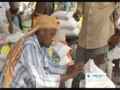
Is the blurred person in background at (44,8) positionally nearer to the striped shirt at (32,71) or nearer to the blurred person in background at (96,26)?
the blurred person in background at (96,26)

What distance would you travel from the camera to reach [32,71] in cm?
212

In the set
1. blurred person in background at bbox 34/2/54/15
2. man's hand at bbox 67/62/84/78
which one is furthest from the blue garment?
man's hand at bbox 67/62/84/78

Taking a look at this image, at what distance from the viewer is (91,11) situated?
9.52 feet

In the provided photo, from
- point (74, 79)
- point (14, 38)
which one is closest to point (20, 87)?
point (74, 79)

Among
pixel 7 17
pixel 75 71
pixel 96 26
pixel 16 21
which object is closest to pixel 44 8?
pixel 16 21

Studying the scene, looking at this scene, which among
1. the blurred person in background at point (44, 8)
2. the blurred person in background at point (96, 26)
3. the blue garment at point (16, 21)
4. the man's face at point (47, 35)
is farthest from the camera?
the blue garment at point (16, 21)

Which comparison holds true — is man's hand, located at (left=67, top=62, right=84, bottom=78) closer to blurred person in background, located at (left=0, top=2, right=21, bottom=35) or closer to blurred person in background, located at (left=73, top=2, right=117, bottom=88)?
blurred person in background, located at (left=73, top=2, right=117, bottom=88)

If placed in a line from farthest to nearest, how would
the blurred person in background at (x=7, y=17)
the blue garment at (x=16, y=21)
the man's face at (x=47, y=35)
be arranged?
the blue garment at (x=16, y=21) → the blurred person in background at (x=7, y=17) → the man's face at (x=47, y=35)

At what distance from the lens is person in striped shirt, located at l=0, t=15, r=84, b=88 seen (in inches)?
84.4

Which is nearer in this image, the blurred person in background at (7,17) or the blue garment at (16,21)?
the blurred person in background at (7,17)

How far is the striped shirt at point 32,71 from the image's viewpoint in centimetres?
213

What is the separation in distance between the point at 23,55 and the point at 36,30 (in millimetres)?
197

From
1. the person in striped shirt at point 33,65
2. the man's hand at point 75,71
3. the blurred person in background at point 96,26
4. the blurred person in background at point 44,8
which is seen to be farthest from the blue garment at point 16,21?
the man's hand at point 75,71

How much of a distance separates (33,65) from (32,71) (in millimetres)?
50
